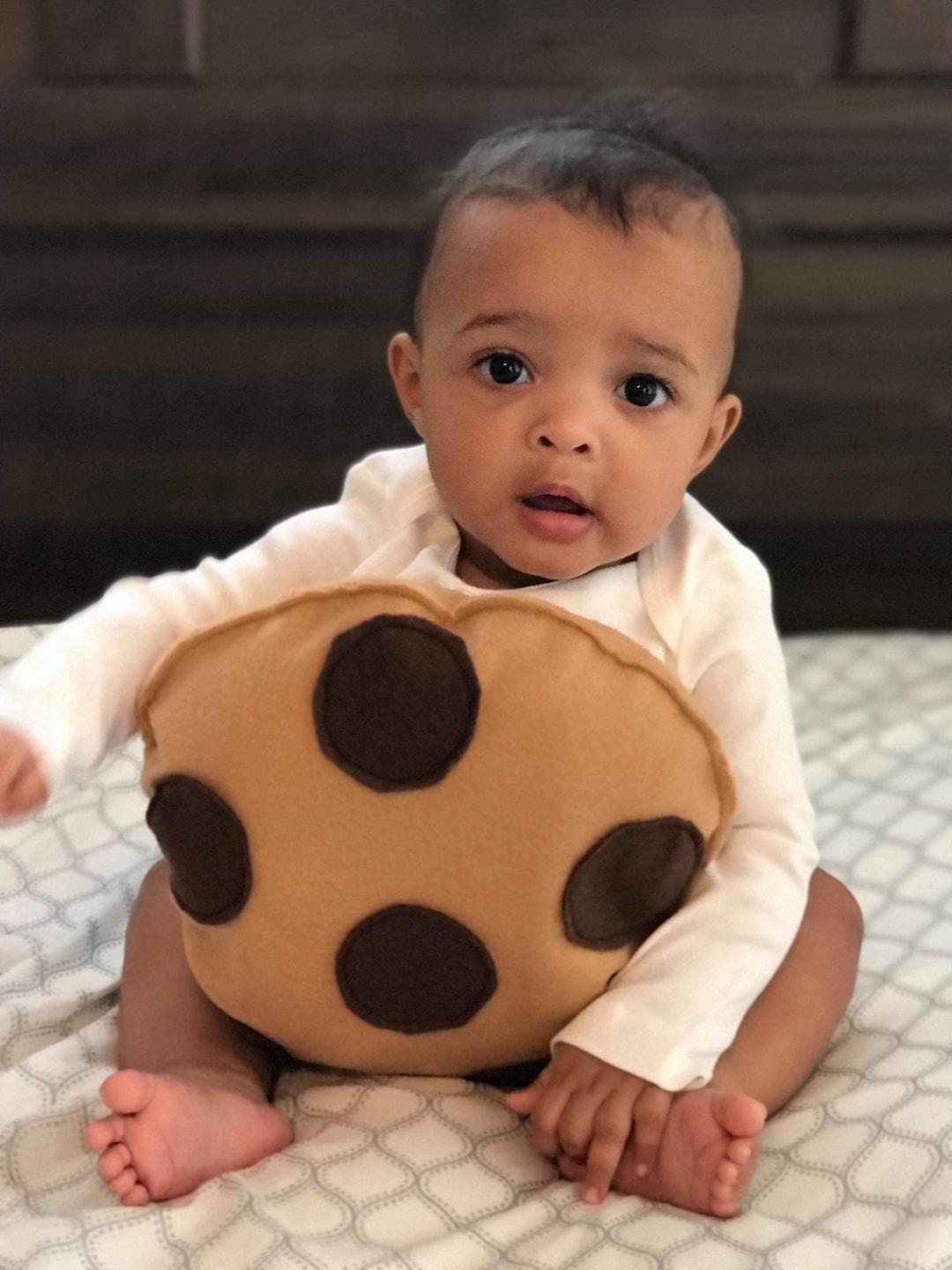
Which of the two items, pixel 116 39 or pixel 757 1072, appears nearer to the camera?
pixel 757 1072

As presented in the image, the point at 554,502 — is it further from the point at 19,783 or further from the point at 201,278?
the point at 201,278

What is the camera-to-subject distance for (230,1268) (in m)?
0.61

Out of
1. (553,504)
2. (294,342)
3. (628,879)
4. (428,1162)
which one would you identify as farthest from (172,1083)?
(294,342)

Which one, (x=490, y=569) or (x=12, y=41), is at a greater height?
(x=12, y=41)

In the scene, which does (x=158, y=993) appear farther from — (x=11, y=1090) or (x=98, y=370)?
(x=98, y=370)

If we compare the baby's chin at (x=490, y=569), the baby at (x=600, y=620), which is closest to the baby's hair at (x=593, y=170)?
the baby at (x=600, y=620)

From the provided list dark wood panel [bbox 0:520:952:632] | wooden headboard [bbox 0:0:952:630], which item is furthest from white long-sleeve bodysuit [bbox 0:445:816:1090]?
dark wood panel [bbox 0:520:952:632]

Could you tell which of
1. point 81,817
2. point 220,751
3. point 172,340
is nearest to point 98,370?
point 172,340

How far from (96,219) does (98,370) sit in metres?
0.18

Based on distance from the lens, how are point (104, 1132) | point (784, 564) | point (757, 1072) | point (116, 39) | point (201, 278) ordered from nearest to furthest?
point (104, 1132) → point (757, 1072) → point (116, 39) → point (201, 278) → point (784, 564)

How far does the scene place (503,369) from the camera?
747 mm

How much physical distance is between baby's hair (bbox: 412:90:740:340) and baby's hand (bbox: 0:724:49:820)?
1.03 feet

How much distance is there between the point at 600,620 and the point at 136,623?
253 millimetres

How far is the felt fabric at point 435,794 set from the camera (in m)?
0.65
